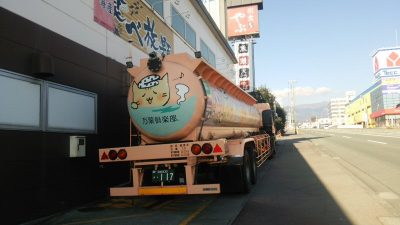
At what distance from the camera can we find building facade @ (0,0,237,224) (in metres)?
7.32

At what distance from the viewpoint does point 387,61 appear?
371 feet

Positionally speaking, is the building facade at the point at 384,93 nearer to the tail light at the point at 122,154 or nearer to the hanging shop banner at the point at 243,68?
the hanging shop banner at the point at 243,68

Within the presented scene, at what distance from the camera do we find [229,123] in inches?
445

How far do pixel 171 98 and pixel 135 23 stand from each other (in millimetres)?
5689

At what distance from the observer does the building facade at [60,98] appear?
7316 millimetres

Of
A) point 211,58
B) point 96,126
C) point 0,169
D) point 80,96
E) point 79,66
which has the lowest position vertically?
point 0,169

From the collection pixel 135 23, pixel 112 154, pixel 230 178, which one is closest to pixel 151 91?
pixel 112 154

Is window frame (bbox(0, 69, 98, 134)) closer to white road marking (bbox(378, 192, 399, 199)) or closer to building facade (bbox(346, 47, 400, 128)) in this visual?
white road marking (bbox(378, 192, 399, 199))

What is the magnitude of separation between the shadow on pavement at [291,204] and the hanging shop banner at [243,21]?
47.4 metres

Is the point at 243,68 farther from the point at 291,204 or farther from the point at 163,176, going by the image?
the point at 163,176

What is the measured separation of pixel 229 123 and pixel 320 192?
9.85 ft

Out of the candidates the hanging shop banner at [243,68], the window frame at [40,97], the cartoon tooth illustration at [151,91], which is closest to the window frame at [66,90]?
the window frame at [40,97]

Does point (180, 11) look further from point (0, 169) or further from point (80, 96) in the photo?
point (0, 169)

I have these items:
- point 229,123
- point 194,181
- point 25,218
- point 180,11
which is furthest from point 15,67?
point 180,11
